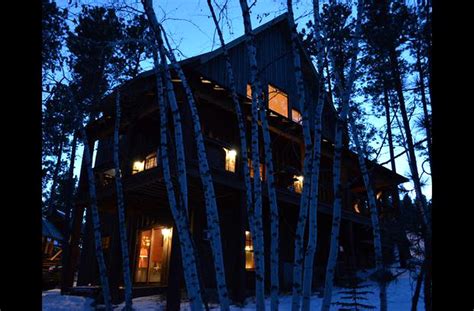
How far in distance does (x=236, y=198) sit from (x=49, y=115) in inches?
254

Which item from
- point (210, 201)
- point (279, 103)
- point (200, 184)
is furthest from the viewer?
point (279, 103)

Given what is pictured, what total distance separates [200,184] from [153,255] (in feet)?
20.6

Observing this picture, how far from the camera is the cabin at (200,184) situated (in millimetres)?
11039

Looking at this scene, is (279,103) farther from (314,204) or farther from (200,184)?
(314,204)

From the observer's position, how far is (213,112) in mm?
13891

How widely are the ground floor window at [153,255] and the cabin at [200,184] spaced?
0.04 metres

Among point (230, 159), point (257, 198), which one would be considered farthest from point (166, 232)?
point (257, 198)

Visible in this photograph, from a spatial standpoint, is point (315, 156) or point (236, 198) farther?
point (236, 198)

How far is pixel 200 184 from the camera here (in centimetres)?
1067

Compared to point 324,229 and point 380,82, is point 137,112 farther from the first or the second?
point 324,229

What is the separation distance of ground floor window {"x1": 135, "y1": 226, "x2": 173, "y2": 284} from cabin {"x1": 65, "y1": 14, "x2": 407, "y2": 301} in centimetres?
4

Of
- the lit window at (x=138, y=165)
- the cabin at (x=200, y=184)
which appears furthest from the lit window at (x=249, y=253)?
the lit window at (x=138, y=165)

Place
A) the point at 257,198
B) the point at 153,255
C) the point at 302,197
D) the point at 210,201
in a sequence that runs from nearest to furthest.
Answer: the point at 302,197, the point at 257,198, the point at 210,201, the point at 153,255

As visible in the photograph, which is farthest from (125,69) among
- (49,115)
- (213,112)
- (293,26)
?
(293,26)
